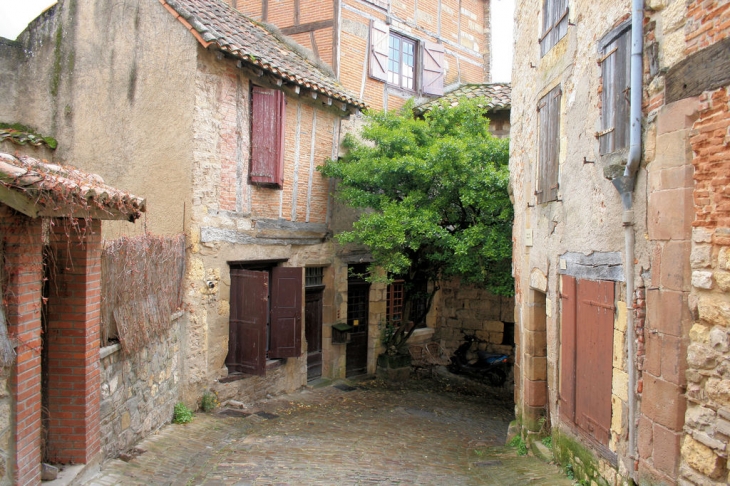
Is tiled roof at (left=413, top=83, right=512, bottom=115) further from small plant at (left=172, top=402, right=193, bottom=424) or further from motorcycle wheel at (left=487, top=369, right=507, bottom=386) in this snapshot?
small plant at (left=172, top=402, right=193, bottom=424)

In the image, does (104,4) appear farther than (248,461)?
Yes

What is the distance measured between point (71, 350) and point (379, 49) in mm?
10861

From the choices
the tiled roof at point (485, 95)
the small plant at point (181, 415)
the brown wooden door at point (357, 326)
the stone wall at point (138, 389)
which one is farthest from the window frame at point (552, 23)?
the brown wooden door at point (357, 326)

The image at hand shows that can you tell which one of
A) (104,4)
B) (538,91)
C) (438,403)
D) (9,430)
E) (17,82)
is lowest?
(438,403)

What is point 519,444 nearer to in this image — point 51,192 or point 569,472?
point 569,472

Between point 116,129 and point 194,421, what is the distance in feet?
15.9

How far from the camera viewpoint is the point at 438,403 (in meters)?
11.5

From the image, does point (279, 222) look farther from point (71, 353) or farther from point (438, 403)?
point (71, 353)

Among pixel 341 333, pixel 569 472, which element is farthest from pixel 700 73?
pixel 341 333

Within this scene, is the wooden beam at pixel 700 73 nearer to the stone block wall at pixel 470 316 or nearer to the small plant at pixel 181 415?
the small plant at pixel 181 415

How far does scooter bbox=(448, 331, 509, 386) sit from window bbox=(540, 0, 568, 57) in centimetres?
815

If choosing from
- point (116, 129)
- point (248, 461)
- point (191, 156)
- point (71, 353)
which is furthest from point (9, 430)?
point (116, 129)

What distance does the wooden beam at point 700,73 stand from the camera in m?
3.59

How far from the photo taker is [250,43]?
10367mm
